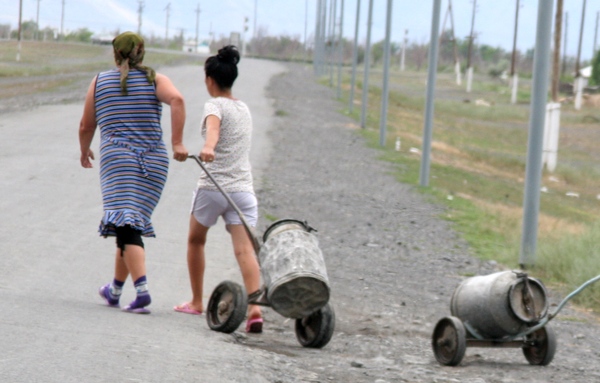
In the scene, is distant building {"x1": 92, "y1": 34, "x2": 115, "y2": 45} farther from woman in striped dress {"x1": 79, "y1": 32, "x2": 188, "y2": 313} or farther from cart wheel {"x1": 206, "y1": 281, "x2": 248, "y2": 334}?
cart wheel {"x1": 206, "y1": 281, "x2": 248, "y2": 334}

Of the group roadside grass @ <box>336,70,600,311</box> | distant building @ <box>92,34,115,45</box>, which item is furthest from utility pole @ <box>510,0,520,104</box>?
distant building @ <box>92,34,115,45</box>

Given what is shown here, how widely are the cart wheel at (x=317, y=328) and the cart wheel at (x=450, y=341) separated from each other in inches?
27.1

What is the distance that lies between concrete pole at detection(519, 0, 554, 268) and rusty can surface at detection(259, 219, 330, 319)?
5876mm

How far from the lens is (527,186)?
41.0 feet

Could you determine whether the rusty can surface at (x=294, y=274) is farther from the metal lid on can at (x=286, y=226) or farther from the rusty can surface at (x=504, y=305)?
the rusty can surface at (x=504, y=305)

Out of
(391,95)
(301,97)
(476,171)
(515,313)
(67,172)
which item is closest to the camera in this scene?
(515,313)

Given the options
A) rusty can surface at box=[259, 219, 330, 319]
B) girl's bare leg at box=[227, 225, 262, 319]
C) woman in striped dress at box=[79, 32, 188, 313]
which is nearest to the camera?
rusty can surface at box=[259, 219, 330, 319]

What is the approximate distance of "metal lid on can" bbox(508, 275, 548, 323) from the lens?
712 cm

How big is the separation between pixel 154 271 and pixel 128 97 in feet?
8.86

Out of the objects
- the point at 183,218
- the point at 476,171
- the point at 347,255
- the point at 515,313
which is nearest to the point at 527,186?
the point at 347,255

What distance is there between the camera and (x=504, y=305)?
23.2ft

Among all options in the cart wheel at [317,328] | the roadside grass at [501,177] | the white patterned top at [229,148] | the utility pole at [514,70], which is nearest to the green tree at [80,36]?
the utility pole at [514,70]

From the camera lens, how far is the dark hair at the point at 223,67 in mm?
7426

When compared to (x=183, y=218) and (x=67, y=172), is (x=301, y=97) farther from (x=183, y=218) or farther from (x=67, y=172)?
(x=183, y=218)
